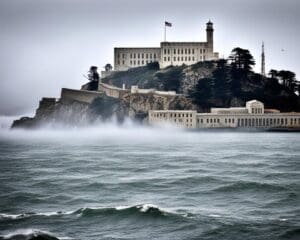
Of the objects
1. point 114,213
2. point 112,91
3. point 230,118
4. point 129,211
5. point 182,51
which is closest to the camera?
point 114,213

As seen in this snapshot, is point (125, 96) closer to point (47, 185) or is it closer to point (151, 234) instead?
point (47, 185)

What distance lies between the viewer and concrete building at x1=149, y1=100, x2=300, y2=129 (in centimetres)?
15262

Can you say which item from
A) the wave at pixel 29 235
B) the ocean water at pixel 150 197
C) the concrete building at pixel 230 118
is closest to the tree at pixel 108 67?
the concrete building at pixel 230 118

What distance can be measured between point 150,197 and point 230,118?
107 m

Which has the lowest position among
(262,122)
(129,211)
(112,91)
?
(129,211)

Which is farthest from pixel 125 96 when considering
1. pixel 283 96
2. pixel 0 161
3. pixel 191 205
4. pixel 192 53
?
pixel 191 205

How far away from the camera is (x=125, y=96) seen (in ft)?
519

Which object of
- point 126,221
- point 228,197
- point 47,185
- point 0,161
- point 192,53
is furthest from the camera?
point 192,53

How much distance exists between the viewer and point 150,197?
4756 cm

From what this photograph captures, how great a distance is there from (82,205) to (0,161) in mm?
33929

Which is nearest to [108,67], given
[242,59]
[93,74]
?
[93,74]

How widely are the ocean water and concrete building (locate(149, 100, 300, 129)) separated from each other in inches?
2803

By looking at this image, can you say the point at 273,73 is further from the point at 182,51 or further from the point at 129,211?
the point at 129,211

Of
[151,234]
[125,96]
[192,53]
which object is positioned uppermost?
[192,53]
